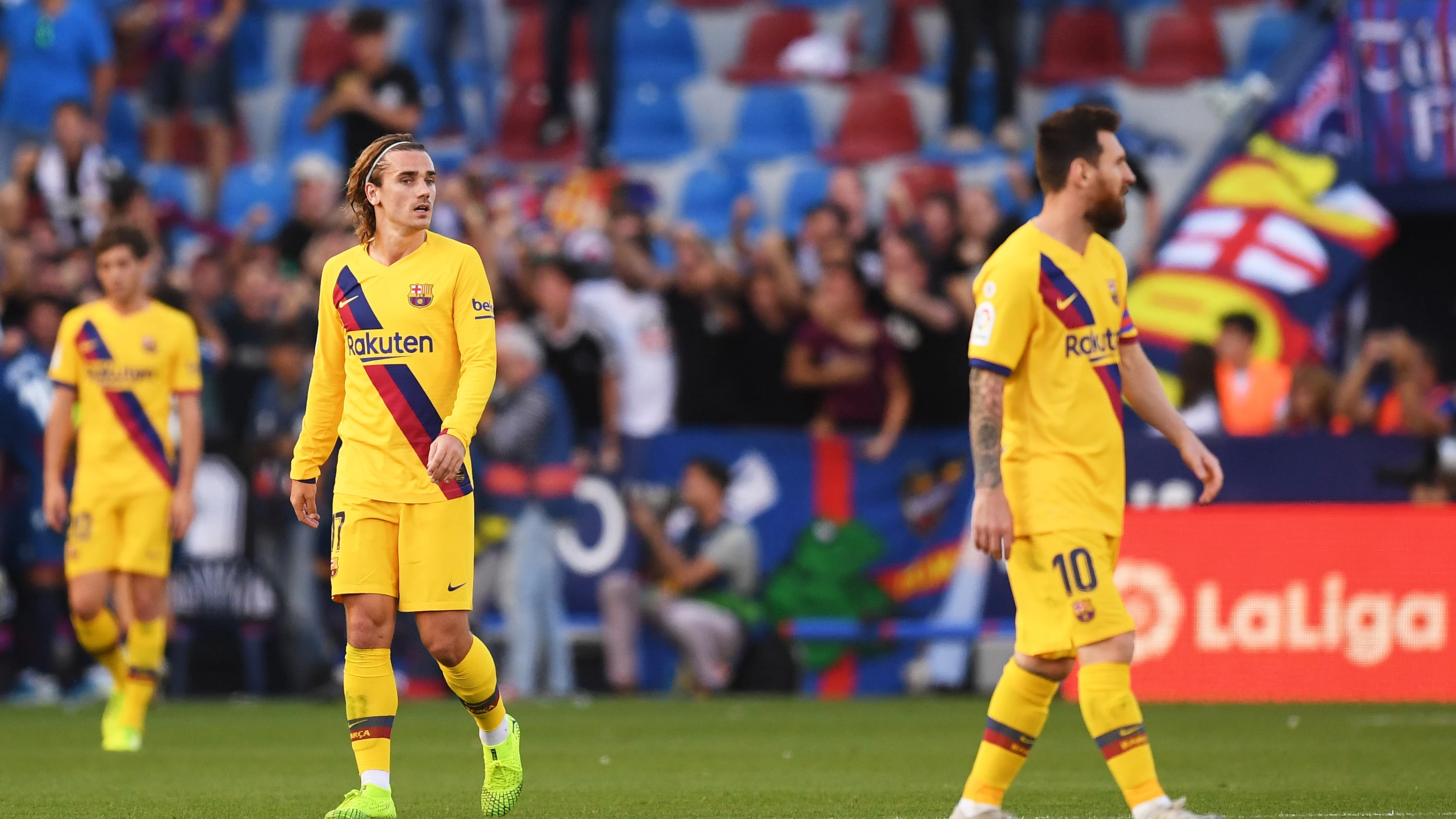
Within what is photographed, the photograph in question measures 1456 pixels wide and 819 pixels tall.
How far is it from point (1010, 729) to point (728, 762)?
→ 3.56m

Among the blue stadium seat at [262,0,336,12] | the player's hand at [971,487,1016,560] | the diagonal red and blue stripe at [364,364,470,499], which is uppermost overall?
the blue stadium seat at [262,0,336,12]

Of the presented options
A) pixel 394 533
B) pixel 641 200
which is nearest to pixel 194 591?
pixel 641 200

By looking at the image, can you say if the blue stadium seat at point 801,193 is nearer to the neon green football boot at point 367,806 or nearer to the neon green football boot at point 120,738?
the neon green football boot at point 120,738

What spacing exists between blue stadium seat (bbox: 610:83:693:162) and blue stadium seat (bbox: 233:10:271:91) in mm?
3753

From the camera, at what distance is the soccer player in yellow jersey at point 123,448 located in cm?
1134

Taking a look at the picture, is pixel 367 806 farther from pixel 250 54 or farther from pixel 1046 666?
pixel 250 54

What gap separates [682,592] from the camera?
1454 centimetres

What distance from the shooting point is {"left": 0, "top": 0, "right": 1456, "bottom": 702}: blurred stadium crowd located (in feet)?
48.1

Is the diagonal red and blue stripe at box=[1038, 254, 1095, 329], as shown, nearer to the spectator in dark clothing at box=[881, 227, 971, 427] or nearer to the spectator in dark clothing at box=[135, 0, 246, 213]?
the spectator in dark clothing at box=[881, 227, 971, 427]

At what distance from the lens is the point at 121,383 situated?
1151 cm

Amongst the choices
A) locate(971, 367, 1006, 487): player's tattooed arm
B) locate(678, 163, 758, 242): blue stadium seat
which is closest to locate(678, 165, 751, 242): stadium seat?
locate(678, 163, 758, 242): blue stadium seat

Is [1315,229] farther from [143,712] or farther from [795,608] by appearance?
[143,712]

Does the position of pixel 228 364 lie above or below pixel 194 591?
above

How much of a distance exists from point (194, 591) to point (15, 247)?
2639 mm
